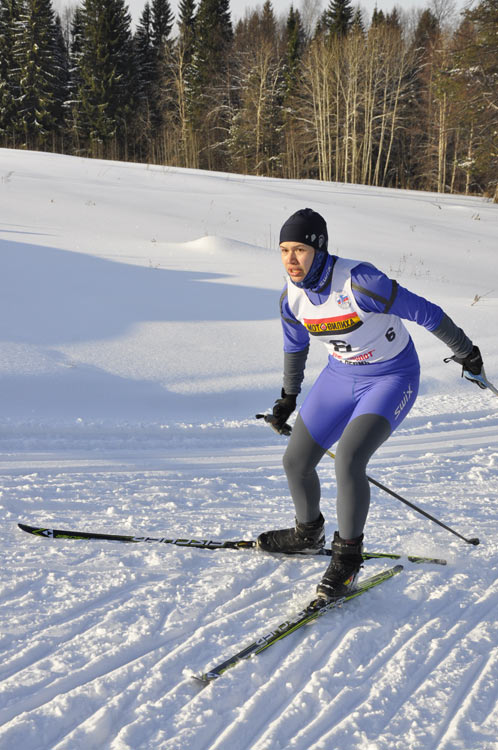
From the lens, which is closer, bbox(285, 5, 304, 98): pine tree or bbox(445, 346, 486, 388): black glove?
bbox(445, 346, 486, 388): black glove

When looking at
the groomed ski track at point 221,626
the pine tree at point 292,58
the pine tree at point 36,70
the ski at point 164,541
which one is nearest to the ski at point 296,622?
the groomed ski track at point 221,626

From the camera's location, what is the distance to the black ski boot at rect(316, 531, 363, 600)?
295 cm

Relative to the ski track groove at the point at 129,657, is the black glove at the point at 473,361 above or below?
above

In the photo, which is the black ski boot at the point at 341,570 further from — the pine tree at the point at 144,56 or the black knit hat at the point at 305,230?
the pine tree at the point at 144,56

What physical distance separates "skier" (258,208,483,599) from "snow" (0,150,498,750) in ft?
0.99

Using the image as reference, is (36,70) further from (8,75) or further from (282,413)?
(282,413)

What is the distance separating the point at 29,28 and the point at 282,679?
139ft

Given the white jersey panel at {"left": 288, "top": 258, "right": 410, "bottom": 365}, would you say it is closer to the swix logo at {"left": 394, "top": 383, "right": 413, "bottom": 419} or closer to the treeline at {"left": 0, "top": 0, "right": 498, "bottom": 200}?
the swix logo at {"left": 394, "top": 383, "right": 413, "bottom": 419}

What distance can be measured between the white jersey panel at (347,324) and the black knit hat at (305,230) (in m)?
0.17

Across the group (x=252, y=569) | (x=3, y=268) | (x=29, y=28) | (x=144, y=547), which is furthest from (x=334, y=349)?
(x=29, y=28)

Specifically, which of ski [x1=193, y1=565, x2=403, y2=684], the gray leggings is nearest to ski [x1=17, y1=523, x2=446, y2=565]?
ski [x1=193, y1=565, x2=403, y2=684]

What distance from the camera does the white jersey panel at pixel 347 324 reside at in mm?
2959

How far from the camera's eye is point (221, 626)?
274cm

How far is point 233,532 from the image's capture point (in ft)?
12.0
